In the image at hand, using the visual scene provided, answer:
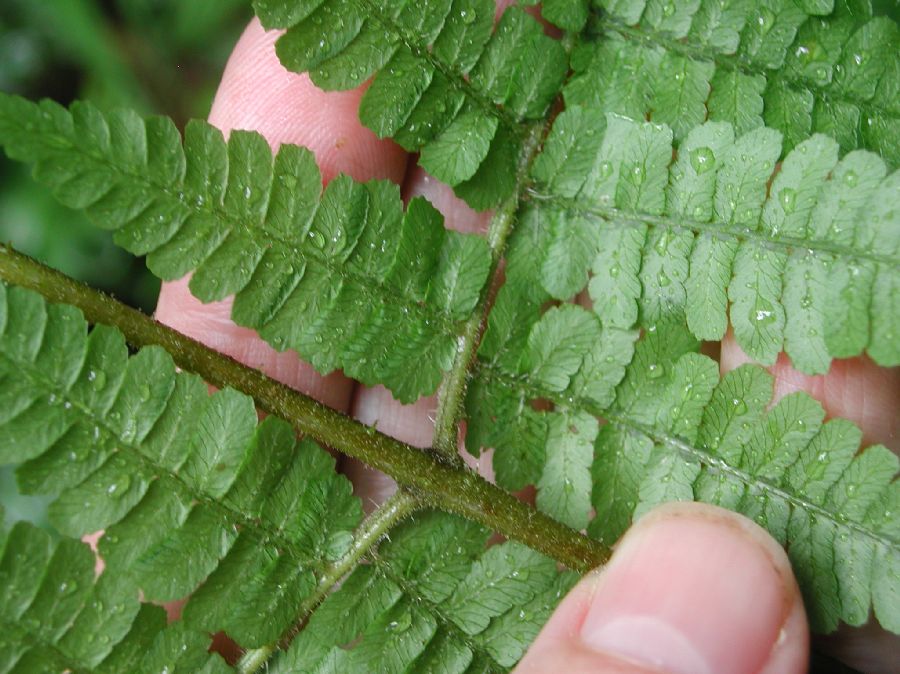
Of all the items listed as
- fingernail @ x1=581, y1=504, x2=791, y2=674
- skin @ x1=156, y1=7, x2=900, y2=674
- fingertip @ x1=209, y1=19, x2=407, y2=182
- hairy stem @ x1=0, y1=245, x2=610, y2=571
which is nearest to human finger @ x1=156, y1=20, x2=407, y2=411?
fingertip @ x1=209, y1=19, x2=407, y2=182

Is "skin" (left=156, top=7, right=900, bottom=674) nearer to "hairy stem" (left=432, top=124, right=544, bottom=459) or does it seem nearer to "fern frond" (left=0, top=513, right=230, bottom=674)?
"hairy stem" (left=432, top=124, right=544, bottom=459)

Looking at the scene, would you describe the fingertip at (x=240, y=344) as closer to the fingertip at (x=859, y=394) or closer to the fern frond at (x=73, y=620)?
the fern frond at (x=73, y=620)

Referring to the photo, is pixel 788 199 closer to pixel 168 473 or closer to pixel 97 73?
pixel 168 473

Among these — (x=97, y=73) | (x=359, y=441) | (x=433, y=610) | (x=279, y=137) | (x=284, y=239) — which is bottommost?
(x=433, y=610)

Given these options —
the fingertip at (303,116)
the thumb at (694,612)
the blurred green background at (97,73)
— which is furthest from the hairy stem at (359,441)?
the blurred green background at (97,73)

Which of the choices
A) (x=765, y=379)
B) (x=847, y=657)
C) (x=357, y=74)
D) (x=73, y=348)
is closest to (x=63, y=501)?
(x=73, y=348)

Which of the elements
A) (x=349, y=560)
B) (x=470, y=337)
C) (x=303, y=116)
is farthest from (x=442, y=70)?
(x=349, y=560)

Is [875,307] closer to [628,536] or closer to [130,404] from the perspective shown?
[628,536]
